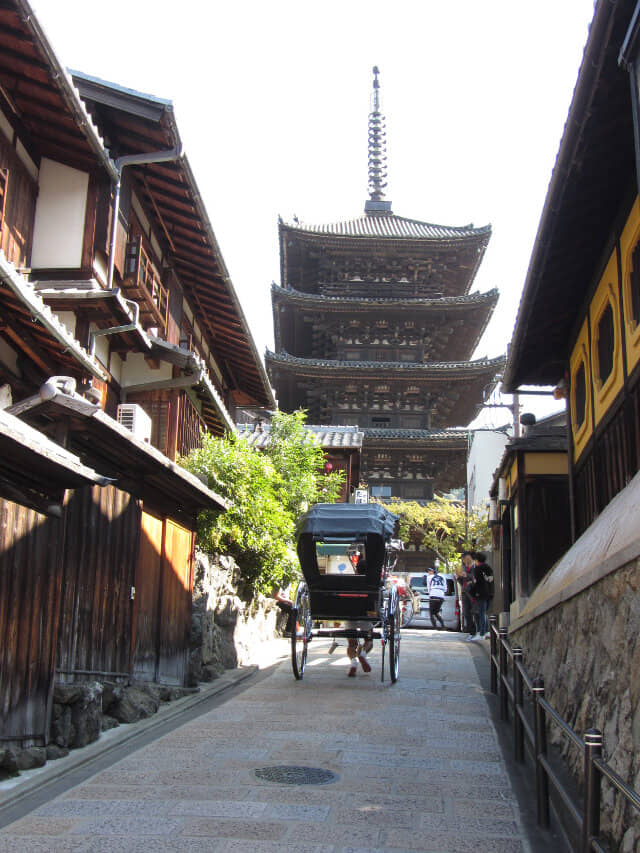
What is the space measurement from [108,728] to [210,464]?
21.7 ft

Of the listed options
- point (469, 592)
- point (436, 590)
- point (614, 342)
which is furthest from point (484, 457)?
point (614, 342)

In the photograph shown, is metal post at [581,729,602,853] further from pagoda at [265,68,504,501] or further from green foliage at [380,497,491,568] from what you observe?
pagoda at [265,68,504,501]

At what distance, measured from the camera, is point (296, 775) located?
21.0ft

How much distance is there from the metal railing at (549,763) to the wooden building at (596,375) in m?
0.27

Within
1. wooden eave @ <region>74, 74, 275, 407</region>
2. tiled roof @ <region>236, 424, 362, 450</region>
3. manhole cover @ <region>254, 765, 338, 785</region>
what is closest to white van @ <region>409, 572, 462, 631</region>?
tiled roof @ <region>236, 424, 362, 450</region>

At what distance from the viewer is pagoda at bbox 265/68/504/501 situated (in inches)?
1427

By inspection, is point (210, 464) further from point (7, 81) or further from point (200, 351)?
point (7, 81)

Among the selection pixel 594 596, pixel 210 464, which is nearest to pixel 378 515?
pixel 210 464

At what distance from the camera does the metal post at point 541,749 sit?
5145 millimetres

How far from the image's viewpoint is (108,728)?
8.02 metres

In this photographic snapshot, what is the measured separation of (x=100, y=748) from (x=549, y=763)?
4.00 metres

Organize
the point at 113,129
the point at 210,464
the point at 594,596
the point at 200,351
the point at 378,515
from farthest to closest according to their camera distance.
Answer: the point at 200,351 → the point at 210,464 → the point at 113,129 → the point at 378,515 → the point at 594,596

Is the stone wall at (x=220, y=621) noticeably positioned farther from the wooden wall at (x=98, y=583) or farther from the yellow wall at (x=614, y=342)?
the yellow wall at (x=614, y=342)

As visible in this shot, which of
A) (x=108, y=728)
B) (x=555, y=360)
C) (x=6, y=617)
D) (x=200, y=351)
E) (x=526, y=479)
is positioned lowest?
(x=108, y=728)
